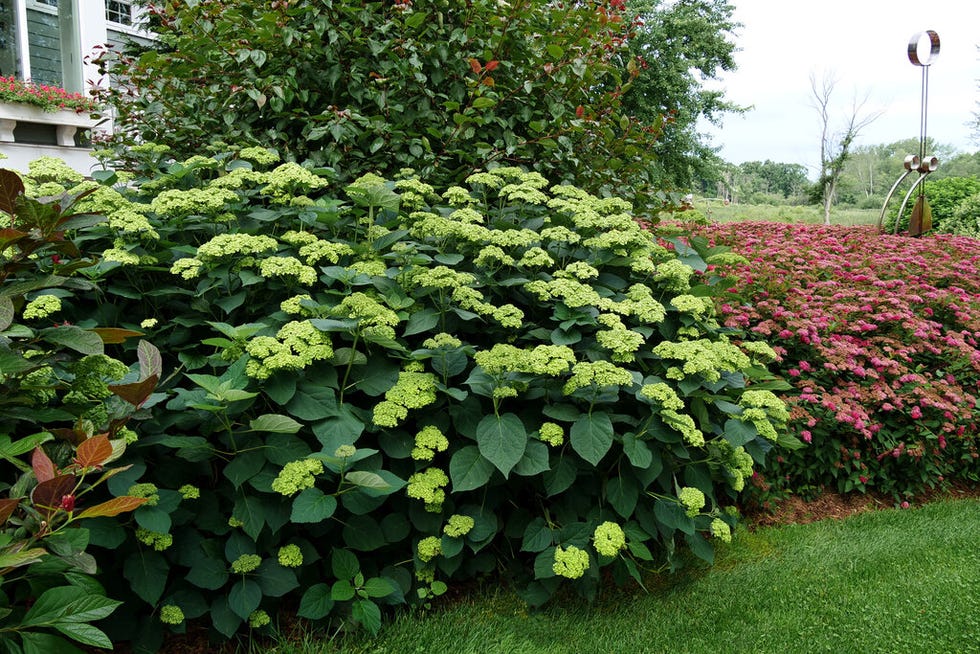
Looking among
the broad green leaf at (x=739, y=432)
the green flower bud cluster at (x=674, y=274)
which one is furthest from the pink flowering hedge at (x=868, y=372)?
the broad green leaf at (x=739, y=432)

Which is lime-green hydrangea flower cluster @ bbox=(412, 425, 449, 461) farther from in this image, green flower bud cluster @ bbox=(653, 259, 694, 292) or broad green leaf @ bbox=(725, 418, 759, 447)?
green flower bud cluster @ bbox=(653, 259, 694, 292)

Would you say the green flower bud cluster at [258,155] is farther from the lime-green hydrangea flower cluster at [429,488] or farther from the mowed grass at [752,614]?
the mowed grass at [752,614]

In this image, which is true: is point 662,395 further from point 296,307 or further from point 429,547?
point 296,307

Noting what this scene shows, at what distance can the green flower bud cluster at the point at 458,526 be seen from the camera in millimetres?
1881

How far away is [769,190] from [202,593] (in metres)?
80.2

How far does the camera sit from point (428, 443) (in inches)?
72.9

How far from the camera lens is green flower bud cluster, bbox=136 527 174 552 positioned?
5.24 ft

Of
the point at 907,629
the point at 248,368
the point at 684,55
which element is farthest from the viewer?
the point at 684,55

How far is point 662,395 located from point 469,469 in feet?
2.04

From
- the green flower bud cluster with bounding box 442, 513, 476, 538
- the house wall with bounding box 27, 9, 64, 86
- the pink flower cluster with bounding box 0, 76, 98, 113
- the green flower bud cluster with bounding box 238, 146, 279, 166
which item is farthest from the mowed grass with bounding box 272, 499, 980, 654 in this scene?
the house wall with bounding box 27, 9, 64, 86

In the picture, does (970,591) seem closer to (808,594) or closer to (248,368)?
(808,594)

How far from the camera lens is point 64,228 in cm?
139

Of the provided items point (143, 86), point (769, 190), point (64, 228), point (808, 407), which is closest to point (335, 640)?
point (64, 228)

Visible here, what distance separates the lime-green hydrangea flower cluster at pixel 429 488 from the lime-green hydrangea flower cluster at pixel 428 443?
6 cm
